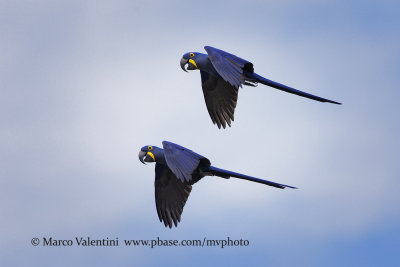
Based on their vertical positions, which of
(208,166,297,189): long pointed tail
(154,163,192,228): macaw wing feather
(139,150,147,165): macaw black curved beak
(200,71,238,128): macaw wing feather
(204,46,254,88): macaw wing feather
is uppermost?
(204,46,254,88): macaw wing feather

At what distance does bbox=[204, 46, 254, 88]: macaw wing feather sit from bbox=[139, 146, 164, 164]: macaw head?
2614mm

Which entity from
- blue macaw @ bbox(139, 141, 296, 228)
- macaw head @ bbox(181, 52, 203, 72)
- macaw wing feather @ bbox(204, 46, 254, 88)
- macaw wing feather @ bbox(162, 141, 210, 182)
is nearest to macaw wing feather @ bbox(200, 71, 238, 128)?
macaw head @ bbox(181, 52, 203, 72)

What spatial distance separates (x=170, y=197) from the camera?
72.8 feet

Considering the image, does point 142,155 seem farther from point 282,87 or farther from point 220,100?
point 282,87

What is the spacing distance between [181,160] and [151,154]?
2.46 meters

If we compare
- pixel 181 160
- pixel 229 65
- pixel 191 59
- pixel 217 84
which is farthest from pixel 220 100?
pixel 181 160

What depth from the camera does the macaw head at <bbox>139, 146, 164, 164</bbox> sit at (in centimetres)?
2227

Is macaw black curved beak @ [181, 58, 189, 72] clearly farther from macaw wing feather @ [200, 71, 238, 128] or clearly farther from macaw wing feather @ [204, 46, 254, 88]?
macaw wing feather @ [204, 46, 254, 88]

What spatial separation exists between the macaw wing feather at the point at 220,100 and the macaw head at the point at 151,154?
1905mm

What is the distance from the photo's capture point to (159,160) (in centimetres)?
2231

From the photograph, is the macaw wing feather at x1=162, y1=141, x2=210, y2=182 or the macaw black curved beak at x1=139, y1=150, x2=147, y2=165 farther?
the macaw black curved beak at x1=139, y1=150, x2=147, y2=165

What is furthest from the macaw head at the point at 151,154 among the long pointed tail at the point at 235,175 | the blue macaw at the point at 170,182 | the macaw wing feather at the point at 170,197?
the long pointed tail at the point at 235,175

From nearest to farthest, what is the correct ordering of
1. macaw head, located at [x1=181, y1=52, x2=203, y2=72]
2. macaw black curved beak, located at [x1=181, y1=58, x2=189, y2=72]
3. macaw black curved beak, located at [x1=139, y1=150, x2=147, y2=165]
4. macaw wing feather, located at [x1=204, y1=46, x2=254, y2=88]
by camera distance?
macaw wing feather, located at [x1=204, y1=46, x2=254, y2=88]
macaw black curved beak, located at [x1=139, y1=150, x2=147, y2=165]
macaw head, located at [x1=181, y1=52, x2=203, y2=72]
macaw black curved beak, located at [x1=181, y1=58, x2=189, y2=72]

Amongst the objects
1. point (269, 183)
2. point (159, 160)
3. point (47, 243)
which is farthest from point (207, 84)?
point (47, 243)
